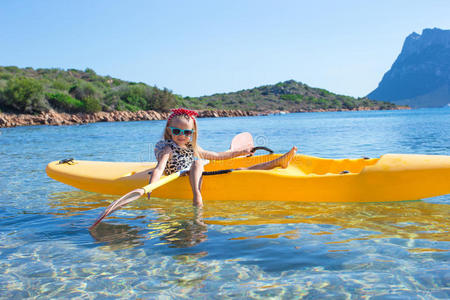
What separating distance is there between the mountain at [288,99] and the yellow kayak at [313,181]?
58484 millimetres

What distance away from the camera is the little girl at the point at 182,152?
3635 mm

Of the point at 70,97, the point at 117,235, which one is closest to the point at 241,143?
the point at 117,235

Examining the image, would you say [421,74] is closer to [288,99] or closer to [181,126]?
[288,99]

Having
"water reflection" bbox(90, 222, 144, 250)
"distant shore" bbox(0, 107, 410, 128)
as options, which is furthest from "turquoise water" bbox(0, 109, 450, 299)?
"distant shore" bbox(0, 107, 410, 128)

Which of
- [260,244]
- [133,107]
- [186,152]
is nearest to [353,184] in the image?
[260,244]

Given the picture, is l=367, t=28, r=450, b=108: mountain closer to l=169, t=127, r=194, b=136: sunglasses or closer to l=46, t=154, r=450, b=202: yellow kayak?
l=46, t=154, r=450, b=202: yellow kayak

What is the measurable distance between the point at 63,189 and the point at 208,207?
2.46 meters

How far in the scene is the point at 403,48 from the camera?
180125 mm

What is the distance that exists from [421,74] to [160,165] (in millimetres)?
177854

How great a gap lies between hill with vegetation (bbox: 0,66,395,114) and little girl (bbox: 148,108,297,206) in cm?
3034

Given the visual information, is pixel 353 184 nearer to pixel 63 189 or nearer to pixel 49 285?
pixel 49 285

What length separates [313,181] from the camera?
370 centimetres

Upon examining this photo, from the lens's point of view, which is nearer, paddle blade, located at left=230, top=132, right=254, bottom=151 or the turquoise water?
the turquoise water

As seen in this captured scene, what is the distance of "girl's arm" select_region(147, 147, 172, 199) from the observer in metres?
3.46
